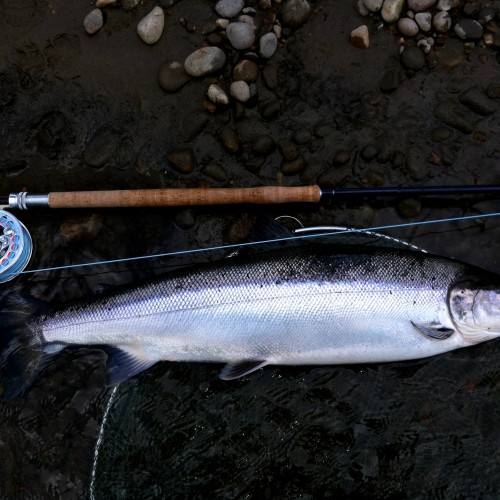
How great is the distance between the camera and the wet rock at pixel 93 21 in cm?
274

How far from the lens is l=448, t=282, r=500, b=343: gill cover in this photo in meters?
2.26

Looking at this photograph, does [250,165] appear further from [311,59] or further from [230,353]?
[230,353]

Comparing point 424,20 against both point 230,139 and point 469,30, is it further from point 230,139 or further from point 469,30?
point 230,139

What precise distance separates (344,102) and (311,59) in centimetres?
32

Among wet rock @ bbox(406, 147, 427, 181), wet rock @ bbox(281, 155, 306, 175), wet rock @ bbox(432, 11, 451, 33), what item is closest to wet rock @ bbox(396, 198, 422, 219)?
wet rock @ bbox(406, 147, 427, 181)

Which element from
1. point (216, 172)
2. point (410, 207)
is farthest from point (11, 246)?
point (410, 207)

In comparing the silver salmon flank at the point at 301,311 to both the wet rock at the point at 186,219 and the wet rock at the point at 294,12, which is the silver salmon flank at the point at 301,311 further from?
the wet rock at the point at 294,12

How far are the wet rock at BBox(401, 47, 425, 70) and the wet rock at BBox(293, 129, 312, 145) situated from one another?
0.68 metres

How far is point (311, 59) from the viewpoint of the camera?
107 inches

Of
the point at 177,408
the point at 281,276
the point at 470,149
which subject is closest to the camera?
the point at 281,276

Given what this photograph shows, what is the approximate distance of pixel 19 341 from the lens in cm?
246

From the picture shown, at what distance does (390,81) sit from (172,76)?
1254mm

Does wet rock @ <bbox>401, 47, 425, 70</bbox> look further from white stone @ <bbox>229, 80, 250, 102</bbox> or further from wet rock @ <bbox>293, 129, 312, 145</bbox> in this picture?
white stone @ <bbox>229, 80, 250, 102</bbox>

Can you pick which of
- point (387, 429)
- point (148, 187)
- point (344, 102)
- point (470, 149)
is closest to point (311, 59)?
point (344, 102)
